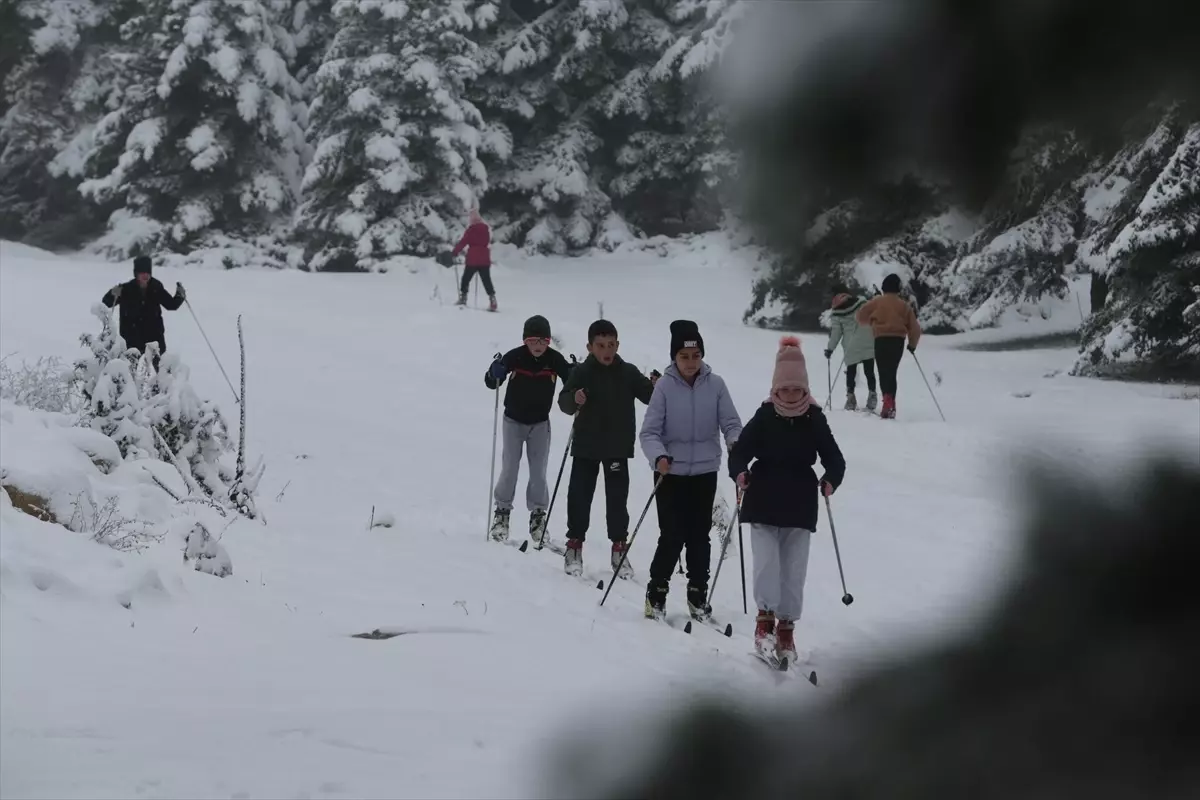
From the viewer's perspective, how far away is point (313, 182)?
2581 cm

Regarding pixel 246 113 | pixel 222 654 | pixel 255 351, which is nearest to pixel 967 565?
pixel 222 654

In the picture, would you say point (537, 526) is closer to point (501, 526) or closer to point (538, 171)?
point (501, 526)

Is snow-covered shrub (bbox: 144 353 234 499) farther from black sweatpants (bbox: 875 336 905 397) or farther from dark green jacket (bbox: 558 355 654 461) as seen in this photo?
black sweatpants (bbox: 875 336 905 397)

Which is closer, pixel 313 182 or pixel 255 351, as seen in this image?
pixel 255 351

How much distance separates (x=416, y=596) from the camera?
616 centimetres

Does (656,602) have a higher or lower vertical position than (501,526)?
lower

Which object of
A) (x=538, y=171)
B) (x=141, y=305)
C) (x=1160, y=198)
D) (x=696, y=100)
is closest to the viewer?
(x=696, y=100)

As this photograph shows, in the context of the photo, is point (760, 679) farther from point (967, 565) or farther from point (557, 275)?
point (557, 275)

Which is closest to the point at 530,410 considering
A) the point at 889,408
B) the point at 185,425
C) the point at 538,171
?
the point at 185,425

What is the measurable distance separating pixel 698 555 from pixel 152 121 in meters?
23.9

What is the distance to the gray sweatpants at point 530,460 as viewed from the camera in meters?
8.24

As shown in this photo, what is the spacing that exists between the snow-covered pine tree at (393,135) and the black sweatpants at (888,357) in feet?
50.8

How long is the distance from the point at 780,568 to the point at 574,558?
78.4 inches

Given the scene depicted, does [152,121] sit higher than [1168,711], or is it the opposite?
[152,121]
